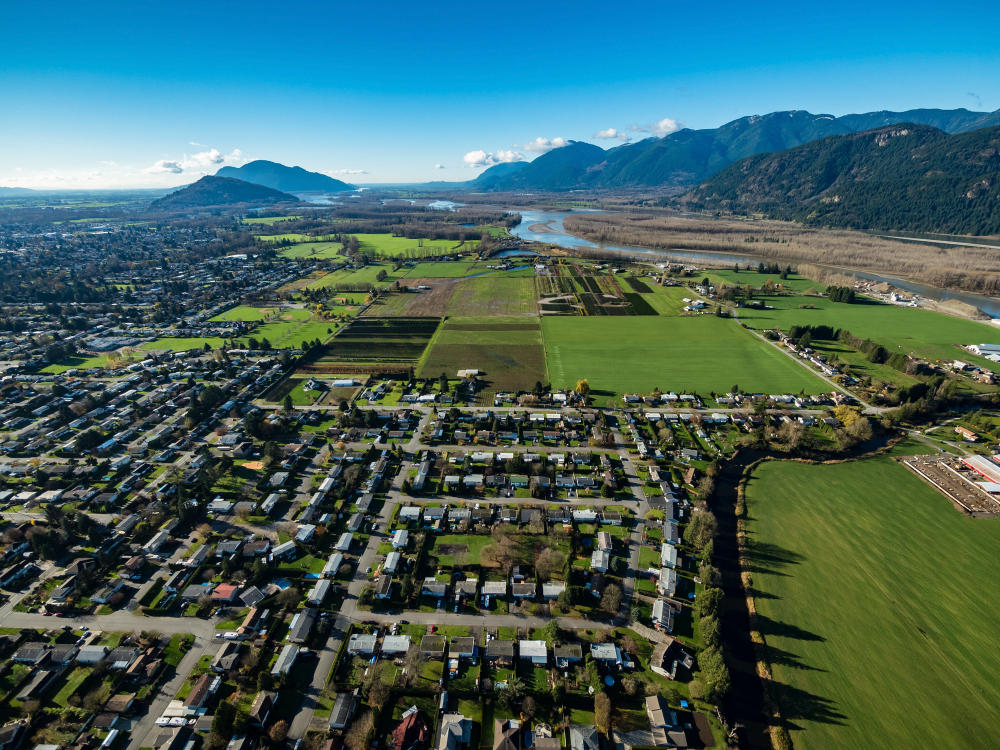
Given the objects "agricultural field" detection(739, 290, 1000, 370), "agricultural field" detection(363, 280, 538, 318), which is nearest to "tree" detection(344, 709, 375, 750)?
"agricultural field" detection(363, 280, 538, 318)

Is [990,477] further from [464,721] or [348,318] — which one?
[348,318]

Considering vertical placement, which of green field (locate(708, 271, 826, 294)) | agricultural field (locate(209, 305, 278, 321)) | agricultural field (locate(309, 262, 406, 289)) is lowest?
agricultural field (locate(209, 305, 278, 321))

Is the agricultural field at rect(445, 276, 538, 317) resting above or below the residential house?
above

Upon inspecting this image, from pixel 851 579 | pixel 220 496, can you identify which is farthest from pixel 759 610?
pixel 220 496

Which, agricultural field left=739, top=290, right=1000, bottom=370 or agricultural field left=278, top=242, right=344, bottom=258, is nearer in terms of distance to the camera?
agricultural field left=739, top=290, right=1000, bottom=370

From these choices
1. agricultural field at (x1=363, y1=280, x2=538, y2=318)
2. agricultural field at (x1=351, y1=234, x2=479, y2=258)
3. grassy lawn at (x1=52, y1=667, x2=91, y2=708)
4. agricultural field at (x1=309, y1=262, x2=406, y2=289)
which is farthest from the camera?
agricultural field at (x1=351, y1=234, x2=479, y2=258)

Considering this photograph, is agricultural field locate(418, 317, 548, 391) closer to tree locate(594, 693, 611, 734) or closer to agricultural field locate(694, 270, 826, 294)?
tree locate(594, 693, 611, 734)

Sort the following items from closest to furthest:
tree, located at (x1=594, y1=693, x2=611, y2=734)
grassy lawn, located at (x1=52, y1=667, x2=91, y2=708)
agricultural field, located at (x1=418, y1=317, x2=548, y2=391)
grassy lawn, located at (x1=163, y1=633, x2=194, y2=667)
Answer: tree, located at (x1=594, y1=693, x2=611, y2=734), grassy lawn, located at (x1=52, y1=667, x2=91, y2=708), grassy lawn, located at (x1=163, y1=633, x2=194, y2=667), agricultural field, located at (x1=418, y1=317, x2=548, y2=391)

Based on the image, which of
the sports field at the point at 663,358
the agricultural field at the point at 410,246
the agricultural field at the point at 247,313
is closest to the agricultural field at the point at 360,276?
the agricultural field at the point at 410,246
